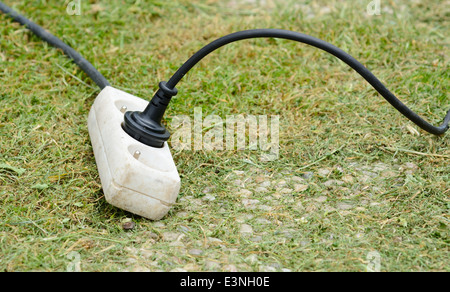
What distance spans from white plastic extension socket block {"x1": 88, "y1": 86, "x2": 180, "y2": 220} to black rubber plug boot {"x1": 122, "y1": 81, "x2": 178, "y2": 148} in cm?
2

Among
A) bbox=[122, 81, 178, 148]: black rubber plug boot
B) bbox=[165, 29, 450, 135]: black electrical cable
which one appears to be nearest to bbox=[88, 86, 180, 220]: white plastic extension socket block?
bbox=[122, 81, 178, 148]: black rubber plug boot

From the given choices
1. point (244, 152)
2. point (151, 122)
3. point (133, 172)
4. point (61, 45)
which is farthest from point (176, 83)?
point (61, 45)

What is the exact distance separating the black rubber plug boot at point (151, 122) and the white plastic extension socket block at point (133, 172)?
24 millimetres

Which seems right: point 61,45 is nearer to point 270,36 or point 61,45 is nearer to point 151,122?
point 151,122

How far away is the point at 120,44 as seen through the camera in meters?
2.99

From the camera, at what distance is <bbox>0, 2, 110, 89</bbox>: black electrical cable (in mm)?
2455

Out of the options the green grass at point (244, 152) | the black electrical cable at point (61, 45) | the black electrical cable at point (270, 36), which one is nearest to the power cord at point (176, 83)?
the black electrical cable at point (270, 36)

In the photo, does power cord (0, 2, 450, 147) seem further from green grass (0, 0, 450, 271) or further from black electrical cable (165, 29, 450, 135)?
green grass (0, 0, 450, 271)

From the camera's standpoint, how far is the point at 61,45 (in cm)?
277

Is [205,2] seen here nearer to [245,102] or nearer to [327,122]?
[245,102]

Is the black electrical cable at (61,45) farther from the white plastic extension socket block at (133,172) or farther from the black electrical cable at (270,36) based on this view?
the black electrical cable at (270,36)

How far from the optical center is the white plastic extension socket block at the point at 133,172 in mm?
1759

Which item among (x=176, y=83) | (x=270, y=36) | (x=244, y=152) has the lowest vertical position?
(x=244, y=152)

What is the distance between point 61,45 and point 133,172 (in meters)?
1.33
